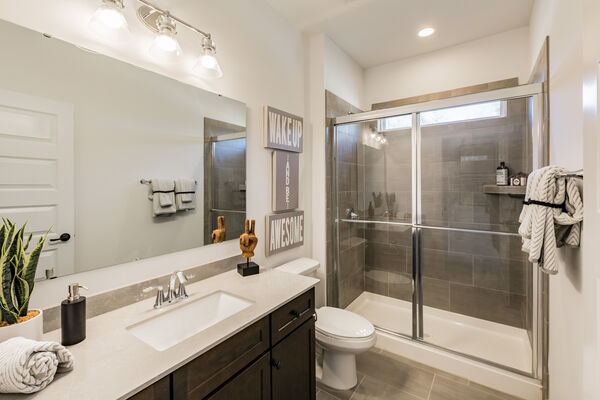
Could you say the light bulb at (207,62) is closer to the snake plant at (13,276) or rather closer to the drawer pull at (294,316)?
Answer: the snake plant at (13,276)

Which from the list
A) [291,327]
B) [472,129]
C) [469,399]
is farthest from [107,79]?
[469,399]

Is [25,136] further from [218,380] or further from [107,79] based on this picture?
[218,380]

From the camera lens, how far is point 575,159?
117cm

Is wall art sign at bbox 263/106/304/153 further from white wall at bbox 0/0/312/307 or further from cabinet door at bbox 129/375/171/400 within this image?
cabinet door at bbox 129/375/171/400

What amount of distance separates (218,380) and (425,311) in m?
2.14

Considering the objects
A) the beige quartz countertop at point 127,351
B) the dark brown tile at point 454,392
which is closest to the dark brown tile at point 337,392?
the dark brown tile at point 454,392

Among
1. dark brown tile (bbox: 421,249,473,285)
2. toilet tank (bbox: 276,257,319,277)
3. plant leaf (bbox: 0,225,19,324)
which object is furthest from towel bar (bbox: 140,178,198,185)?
dark brown tile (bbox: 421,249,473,285)

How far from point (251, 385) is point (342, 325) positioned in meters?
0.93

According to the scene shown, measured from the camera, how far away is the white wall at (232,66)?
1009mm

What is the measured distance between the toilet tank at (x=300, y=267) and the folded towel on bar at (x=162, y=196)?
91cm

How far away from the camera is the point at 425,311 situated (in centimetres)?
244

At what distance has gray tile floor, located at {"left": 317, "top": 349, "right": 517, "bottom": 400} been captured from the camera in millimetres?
1753

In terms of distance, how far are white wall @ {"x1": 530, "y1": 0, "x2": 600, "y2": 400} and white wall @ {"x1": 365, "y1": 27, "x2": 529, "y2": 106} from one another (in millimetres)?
405

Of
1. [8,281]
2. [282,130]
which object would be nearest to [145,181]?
[8,281]
